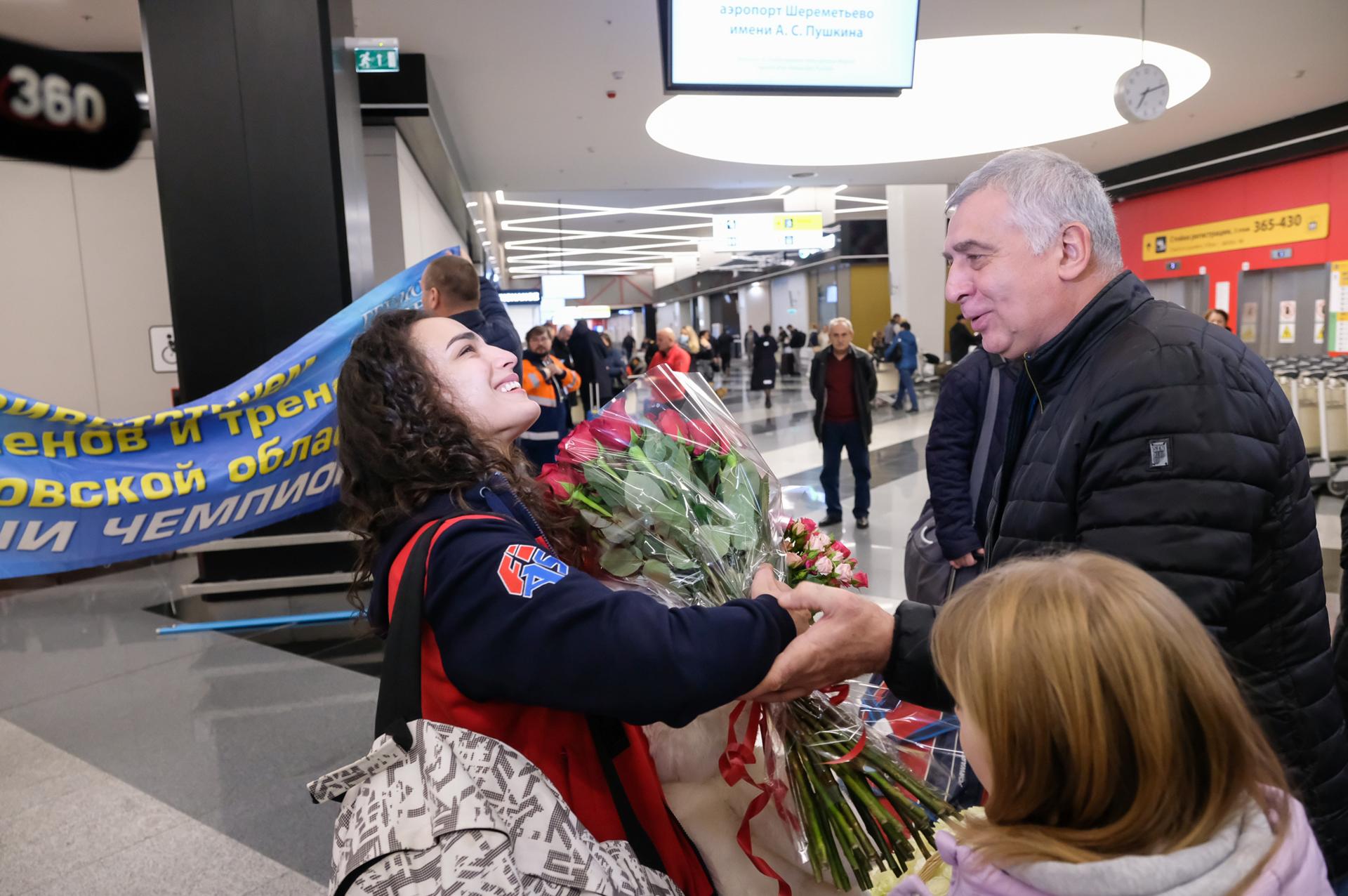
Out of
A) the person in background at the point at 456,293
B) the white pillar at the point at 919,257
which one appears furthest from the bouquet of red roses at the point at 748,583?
the white pillar at the point at 919,257

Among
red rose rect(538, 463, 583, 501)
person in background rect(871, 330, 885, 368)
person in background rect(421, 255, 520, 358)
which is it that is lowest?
red rose rect(538, 463, 583, 501)

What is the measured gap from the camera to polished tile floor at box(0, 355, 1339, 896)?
2.56 meters

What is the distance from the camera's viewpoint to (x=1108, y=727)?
0.82 metres

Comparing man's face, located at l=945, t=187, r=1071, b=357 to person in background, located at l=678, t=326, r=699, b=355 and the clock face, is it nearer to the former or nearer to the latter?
the clock face

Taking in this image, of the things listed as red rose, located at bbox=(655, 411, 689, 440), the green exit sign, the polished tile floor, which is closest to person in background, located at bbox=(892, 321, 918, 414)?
the polished tile floor

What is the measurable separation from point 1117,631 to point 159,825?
3047mm

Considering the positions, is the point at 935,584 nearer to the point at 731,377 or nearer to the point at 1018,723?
the point at 1018,723

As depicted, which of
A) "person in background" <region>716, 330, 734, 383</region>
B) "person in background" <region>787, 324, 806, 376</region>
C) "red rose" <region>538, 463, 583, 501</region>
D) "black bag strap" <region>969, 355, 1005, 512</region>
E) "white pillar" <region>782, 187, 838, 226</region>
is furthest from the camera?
"person in background" <region>716, 330, 734, 383</region>

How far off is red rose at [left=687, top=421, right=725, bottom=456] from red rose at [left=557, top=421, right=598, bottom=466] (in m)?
0.17

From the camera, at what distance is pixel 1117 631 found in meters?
0.83

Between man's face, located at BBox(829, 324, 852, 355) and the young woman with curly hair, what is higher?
man's face, located at BBox(829, 324, 852, 355)

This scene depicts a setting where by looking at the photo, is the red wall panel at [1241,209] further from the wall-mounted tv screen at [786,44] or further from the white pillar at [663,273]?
the white pillar at [663,273]

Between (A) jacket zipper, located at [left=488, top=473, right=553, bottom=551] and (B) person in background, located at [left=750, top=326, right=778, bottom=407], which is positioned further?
(B) person in background, located at [left=750, top=326, right=778, bottom=407]

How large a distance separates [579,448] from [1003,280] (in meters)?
0.78
